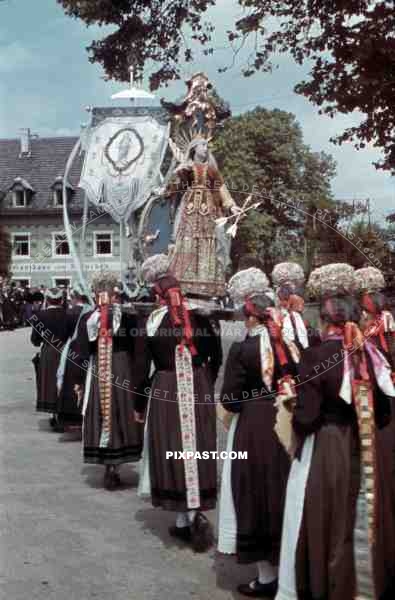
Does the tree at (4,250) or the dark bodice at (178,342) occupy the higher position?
the tree at (4,250)

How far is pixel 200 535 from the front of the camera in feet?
14.8

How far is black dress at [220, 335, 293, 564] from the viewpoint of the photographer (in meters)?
3.71

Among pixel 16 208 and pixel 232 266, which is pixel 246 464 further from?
pixel 16 208

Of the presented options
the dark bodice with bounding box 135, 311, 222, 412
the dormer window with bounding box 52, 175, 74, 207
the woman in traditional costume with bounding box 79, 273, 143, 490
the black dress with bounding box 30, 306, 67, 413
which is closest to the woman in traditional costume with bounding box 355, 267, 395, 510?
the dark bodice with bounding box 135, 311, 222, 412

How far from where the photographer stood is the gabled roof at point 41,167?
19.7ft

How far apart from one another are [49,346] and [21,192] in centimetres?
186

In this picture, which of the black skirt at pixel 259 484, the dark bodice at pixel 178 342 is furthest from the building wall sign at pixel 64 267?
the black skirt at pixel 259 484

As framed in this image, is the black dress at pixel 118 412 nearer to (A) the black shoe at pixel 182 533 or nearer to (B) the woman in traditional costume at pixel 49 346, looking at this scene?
(A) the black shoe at pixel 182 533

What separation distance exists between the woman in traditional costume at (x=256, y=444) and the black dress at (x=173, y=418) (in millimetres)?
769

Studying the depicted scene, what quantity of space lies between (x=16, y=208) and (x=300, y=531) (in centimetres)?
565

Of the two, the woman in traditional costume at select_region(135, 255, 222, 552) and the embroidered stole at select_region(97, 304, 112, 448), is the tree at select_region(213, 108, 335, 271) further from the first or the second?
the embroidered stole at select_region(97, 304, 112, 448)

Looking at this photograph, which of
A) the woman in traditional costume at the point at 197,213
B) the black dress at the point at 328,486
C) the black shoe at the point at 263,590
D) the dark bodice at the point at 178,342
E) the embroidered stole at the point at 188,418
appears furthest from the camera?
the woman in traditional costume at the point at 197,213

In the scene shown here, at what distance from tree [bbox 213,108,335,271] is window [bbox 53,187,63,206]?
1.50 meters

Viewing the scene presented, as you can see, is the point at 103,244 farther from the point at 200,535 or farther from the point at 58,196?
the point at 200,535
